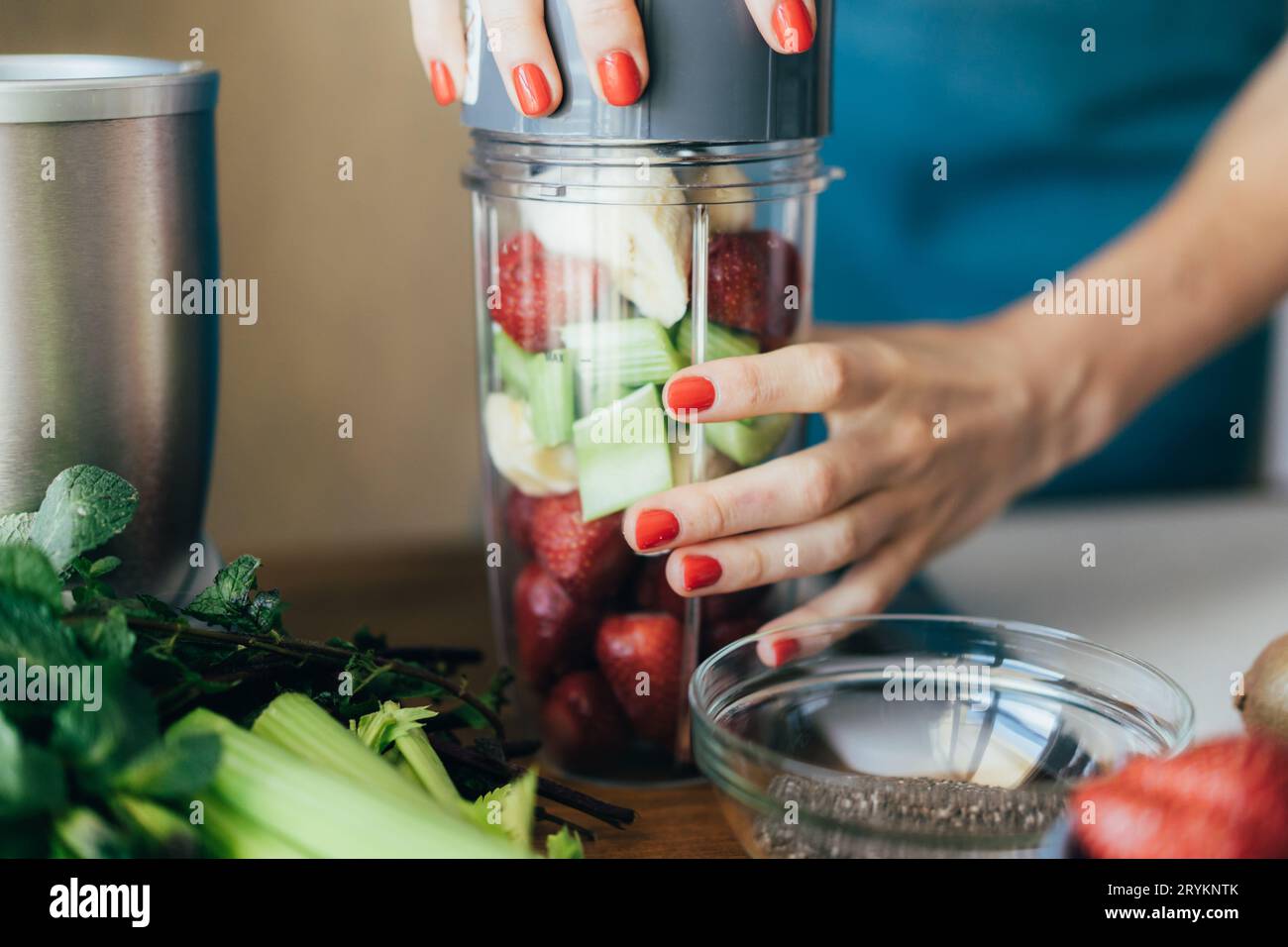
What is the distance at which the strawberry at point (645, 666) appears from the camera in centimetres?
59

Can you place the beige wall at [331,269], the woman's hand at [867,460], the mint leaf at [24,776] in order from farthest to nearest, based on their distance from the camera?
the beige wall at [331,269] < the woman's hand at [867,460] < the mint leaf at [24,776]

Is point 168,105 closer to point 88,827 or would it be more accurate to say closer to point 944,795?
point 88,827

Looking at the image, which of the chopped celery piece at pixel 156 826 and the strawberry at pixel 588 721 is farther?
the strawberry at pixel 588 721

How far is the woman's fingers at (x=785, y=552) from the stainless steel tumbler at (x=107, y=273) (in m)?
0.25

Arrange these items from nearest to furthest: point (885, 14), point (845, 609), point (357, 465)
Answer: point (845, 609)
point (885, 14)
point (357, 465)

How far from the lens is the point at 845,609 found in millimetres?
667

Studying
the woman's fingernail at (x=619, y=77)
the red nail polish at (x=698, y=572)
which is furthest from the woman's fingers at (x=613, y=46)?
the red nail polish at (x=698, y=572)

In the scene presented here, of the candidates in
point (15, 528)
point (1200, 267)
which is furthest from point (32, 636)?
point (1200, 267)

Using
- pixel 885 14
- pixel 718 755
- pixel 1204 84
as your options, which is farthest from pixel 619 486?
pixel 1204 84

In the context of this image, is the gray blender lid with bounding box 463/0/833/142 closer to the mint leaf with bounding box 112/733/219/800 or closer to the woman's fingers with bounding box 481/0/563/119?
the woman's fingers with bounding box 481/0/563/119

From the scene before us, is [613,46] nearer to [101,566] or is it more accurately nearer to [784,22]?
[784,22]

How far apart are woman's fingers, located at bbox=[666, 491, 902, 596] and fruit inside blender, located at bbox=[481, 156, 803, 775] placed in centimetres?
2

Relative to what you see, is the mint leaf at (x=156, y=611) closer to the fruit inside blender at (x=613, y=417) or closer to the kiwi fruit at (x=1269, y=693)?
the fruit inside blender at (x=613, y=417)
